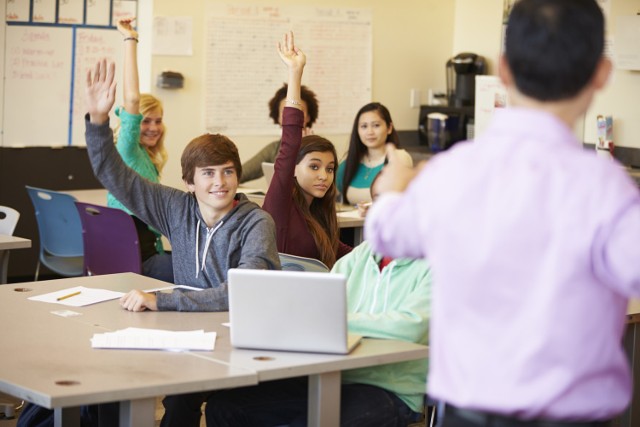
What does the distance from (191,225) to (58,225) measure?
2226 millimetres

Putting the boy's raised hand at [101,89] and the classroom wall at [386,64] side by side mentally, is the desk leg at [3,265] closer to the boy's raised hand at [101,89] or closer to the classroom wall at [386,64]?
the boy's raised hand at [101,89]

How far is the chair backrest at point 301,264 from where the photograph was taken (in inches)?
128

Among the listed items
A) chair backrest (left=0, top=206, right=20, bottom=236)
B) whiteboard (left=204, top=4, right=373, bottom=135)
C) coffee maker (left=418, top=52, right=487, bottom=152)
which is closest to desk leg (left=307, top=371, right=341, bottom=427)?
chair backrest (left=0, top=206, right=20, bottom=236)

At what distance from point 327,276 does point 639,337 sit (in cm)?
131

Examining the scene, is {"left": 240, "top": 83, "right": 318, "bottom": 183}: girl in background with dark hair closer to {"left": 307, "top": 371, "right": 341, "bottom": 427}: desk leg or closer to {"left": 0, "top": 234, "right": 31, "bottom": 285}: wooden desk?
{"left": 0, "top": 234, "right": 31, "bottom": 285}: wooden desk

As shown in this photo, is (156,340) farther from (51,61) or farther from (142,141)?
(51,61)

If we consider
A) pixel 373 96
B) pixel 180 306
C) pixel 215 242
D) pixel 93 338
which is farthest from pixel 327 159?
pixel 373 96

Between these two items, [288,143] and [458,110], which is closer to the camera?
[288,143]

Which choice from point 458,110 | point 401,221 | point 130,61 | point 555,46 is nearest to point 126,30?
point 130,61

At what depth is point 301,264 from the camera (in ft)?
10.8

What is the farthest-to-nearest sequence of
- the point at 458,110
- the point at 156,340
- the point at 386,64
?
the point at 386,64 → the point at 458,110 → the point at 156,340

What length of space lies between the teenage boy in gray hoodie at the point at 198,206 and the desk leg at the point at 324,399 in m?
0.63

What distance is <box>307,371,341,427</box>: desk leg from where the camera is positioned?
2.47 metres

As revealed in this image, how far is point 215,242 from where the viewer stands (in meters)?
3.20
